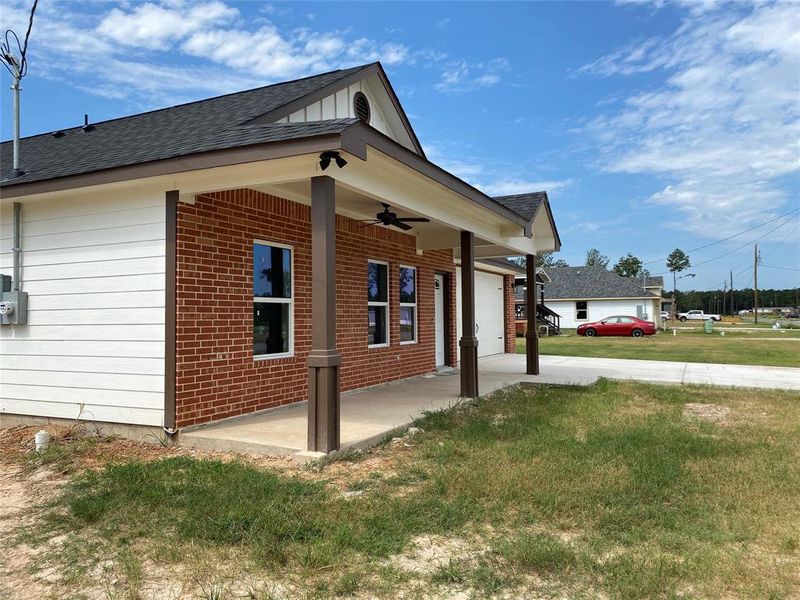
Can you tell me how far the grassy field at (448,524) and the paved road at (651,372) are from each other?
580cm

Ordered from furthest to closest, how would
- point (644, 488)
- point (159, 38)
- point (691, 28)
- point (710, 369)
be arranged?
point (710, 369), point (691, 28), point (159, 38), point (644, 488)

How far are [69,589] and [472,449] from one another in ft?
11.9

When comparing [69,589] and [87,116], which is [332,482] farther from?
[87,116]

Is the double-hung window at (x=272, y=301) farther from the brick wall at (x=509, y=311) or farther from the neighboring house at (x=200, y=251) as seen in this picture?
the brick wall at (x=509, y=311)

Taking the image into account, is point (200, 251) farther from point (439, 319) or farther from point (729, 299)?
point (729, 299)

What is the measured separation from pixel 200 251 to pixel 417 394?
4.36 meters

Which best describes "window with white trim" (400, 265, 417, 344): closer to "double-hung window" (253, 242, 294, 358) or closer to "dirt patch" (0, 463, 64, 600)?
"double-hung window" (253, 242, 294, 358)

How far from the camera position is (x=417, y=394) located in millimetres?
8969

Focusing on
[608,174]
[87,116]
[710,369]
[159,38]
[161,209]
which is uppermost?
[608,174]

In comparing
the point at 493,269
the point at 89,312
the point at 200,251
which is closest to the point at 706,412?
the point at 200,251

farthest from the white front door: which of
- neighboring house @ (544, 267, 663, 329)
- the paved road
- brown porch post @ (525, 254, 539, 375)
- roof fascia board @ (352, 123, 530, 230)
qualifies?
neighboring house @ (544, 267, 663, 329)

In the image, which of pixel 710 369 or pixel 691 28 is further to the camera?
pixel 710 369

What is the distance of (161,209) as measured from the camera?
589 cm

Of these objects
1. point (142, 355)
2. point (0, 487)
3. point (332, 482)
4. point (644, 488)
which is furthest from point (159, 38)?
point (644, 488)
